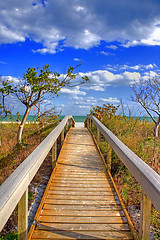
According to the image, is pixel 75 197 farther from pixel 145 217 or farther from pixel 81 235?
pixel 145 217

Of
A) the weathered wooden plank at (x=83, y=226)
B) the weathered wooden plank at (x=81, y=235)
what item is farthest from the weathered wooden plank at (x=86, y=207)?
the weathered wooden plank at (x=81, y=235)

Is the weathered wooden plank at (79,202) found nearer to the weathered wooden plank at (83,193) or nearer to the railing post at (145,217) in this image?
the weathered wooden plank at (83,193)

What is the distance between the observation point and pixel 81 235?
8.02 feet

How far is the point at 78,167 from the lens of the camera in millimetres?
4762

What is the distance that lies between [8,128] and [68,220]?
9.27 m

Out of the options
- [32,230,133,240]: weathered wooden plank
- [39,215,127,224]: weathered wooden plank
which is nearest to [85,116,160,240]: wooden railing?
[32,230,133,240]: weathered wooden plank

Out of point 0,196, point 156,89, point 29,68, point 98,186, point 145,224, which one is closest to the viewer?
point 0,196

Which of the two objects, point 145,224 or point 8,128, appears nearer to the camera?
point 145,224

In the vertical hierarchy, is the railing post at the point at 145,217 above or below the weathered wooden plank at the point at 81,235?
above

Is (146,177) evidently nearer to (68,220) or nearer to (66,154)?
(68,220)

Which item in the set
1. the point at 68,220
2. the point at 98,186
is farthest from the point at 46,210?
the point at 98,186

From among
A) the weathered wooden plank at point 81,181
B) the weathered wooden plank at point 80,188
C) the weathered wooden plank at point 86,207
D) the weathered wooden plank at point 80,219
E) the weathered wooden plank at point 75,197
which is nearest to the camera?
the weathered wooden plank at point 80,219

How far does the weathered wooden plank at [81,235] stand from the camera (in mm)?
2406

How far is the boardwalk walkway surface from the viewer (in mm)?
2496
